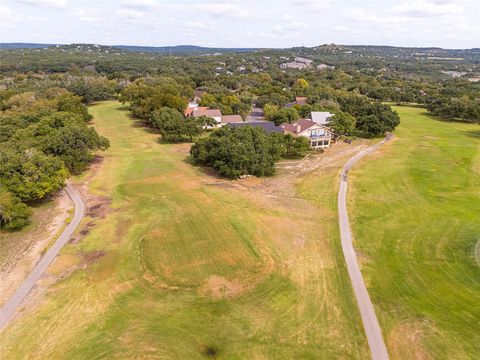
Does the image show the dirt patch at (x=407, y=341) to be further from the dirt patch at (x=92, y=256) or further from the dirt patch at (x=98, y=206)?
the dirt patch at (x=98, y=206)

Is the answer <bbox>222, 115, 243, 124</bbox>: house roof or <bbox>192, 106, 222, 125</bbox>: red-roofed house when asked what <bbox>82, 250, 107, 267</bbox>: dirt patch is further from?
<bbox>222, 115, 243, 124</bbox>: house roof

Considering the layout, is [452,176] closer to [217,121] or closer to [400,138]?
[400,138]

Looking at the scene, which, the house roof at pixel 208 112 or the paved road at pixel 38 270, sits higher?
the house roof at pixel 208 112

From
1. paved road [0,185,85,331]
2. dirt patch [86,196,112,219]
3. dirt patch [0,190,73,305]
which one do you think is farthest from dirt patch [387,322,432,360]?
dirt patch [86,196,112,219]

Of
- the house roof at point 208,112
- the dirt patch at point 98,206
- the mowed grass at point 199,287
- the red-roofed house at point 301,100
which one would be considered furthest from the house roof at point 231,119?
the dirt patch at point 98,206

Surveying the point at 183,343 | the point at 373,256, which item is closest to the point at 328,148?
the point at 373,256
